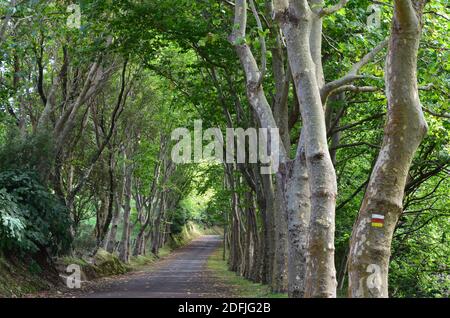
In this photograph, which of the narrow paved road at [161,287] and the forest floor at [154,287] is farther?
the narrow paved road at [161,287]

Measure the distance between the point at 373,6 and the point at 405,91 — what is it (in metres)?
5.59

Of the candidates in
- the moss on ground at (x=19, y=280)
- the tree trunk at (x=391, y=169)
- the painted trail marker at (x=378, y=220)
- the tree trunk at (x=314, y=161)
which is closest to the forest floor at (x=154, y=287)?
the moss on ground at (x=19, y=280)

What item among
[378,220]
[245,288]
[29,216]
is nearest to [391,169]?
[378,220]

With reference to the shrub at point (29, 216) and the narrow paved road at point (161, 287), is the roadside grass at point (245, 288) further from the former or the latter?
the shrub at point (29, 216)

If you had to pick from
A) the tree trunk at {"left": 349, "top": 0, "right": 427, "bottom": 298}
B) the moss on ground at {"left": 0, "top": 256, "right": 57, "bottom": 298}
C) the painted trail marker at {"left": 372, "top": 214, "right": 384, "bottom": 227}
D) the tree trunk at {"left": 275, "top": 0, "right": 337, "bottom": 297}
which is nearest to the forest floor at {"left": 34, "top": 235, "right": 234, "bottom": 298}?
the moss on ground at {"left": 0, "top": 256, "right": 57, "bottom": 298}

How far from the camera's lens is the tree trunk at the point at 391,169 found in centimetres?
579

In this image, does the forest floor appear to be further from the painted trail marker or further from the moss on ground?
the painted trail marker

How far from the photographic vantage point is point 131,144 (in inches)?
1204

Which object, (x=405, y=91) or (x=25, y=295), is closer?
(x=405, y=91)

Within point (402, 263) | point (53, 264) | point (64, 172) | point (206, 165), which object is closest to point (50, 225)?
point (53, 264)

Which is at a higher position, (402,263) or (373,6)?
(373,6)

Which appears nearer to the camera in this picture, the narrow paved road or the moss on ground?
the moss on ground

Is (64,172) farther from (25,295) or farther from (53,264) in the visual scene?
(25,295)

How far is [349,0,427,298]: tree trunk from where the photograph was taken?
19.0 feet
